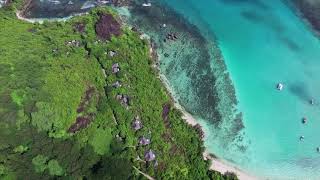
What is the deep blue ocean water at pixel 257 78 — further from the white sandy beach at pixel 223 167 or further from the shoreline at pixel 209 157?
the white sandy beach at pixel 223 167

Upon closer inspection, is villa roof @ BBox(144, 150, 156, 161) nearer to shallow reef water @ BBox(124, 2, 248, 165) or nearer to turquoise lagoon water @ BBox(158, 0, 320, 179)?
turquoise lagoon water @ BBox(158, 0, 320, 179)

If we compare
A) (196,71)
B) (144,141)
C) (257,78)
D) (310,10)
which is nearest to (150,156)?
(144,141)

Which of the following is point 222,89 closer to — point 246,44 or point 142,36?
point 246,44

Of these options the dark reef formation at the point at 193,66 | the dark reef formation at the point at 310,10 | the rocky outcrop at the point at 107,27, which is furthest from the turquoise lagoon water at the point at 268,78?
the rocky outcrop at the point at 107,27

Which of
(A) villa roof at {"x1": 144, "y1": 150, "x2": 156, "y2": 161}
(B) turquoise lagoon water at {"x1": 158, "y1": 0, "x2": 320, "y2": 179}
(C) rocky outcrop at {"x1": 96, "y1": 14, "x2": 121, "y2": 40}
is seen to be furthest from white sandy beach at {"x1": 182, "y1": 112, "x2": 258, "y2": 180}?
(C) rocky outcrop at {"x1": 96, "y1": 14, "x2": 121, "y2": 40}

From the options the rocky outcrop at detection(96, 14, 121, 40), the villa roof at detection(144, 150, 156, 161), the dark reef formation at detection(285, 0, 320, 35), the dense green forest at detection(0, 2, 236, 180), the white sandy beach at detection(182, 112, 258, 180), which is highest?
the dark reef formation at detection(285, 0, 320, 35)

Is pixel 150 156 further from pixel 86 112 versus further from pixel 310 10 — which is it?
pixel 310 10

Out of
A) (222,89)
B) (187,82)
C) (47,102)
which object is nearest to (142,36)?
(187,82)
